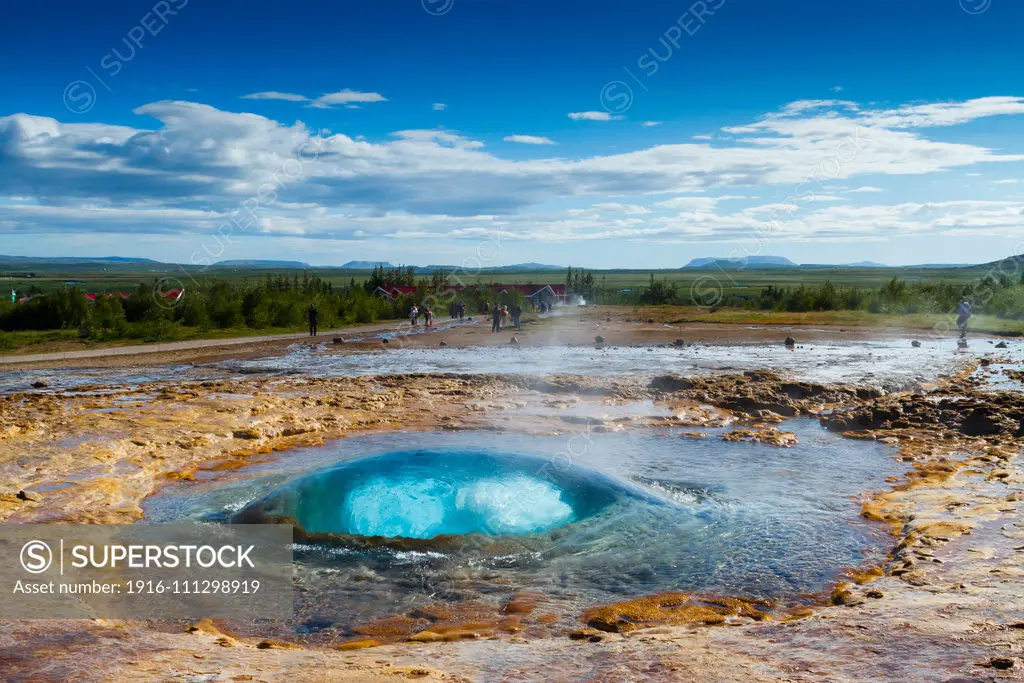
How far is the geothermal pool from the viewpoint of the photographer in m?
5.80

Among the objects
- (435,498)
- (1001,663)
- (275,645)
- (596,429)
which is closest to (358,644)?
(275,645)

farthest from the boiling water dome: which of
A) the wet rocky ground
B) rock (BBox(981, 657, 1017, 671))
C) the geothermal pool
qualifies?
rock (BBox(981, 657, 1017, 671))

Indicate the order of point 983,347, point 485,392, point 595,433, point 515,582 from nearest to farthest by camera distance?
point 515,582 → point 595,433 → point 485,392 → point 983,347

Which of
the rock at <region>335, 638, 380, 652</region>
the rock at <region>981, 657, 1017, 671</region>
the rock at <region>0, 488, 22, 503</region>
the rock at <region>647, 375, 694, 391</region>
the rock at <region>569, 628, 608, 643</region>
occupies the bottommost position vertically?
the rock at <region>335, 638, 380, 652</region>

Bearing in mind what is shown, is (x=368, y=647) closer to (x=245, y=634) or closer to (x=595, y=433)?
(x=245, y=634)

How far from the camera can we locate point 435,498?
711 centimetres

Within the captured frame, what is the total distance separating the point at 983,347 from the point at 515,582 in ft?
76.2

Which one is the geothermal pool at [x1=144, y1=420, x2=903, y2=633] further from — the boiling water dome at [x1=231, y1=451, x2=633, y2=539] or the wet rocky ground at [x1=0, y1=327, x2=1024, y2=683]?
the wet rocky ground at [x1=0, y1=327, x2=1024, y2=683]

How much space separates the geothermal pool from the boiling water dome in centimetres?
1

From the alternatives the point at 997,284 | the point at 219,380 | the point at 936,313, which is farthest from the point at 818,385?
the point at 997,284

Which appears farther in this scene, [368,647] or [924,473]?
[924,473]

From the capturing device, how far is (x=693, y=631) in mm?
4789

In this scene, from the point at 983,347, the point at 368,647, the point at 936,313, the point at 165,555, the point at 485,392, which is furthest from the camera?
the point at 936,313

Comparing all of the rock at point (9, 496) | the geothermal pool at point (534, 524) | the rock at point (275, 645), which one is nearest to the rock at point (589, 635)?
the geothermal pool at point (534, 524)
